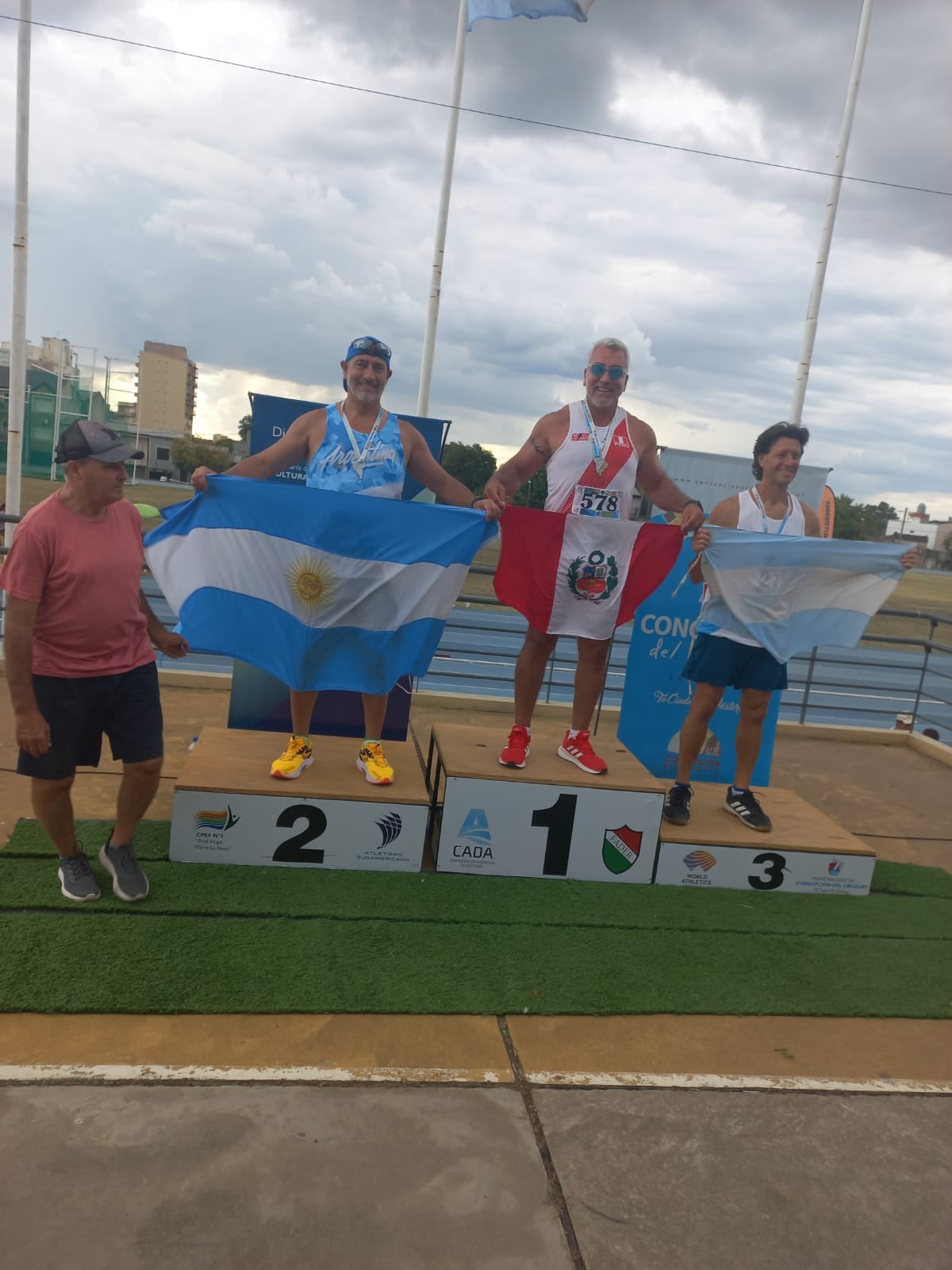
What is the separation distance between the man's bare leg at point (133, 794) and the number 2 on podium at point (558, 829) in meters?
1.65

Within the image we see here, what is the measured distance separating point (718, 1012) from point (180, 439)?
4642 centimetres

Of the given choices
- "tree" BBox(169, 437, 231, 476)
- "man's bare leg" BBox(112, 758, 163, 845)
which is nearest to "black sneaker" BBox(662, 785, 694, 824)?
"man's bare leg" BBox(112, 758, 163, 845)

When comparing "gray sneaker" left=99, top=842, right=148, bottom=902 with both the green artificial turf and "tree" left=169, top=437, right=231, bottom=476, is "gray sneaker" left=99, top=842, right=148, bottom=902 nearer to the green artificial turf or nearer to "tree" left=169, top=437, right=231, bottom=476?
the green artificial turf

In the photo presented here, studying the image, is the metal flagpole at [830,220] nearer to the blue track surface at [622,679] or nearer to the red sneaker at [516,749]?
the blue track surface at [622,679]

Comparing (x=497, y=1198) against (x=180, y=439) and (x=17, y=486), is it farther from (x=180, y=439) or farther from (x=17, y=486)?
(x=180, y=439)

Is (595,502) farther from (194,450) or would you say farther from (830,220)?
(194,450)

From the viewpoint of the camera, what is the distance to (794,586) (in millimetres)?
4305

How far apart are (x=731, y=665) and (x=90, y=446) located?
3.04m

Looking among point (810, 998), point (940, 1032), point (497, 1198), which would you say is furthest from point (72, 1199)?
point (940, 1032)

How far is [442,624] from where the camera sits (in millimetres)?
3973

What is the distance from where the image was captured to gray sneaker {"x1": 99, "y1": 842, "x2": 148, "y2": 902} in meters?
3.23

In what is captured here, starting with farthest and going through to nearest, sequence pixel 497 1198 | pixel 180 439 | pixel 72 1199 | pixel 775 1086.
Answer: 1. pixel 180 439
2. pixel 775 1086
3. pixel 497 1198
4. pixel 72 1199

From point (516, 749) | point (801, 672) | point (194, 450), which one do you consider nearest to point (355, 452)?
point (516, 749)

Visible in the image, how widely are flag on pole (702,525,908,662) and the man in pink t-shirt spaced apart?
2630 millimetres
